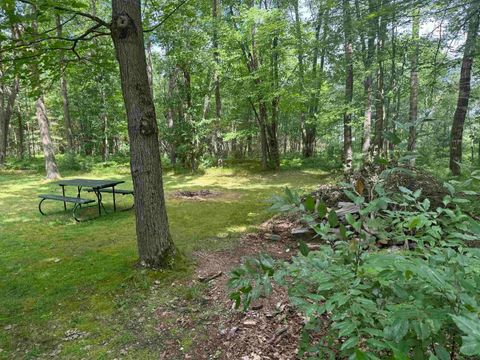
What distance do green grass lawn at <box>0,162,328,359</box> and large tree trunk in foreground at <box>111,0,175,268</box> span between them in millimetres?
386

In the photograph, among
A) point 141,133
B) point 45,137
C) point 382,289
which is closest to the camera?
point 382,289

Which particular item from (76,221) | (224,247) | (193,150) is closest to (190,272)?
(224,247)

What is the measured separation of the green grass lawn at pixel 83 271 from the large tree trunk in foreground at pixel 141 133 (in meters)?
0.39

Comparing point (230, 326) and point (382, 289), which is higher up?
point (382, 289)

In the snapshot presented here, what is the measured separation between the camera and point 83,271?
11.7ft

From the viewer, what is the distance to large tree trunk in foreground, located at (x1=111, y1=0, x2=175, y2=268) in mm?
2943

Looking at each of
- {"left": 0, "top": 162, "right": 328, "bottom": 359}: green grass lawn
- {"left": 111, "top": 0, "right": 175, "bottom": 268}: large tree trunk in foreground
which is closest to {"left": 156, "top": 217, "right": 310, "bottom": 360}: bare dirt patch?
{"left": 0, "top": 162, "right": 328, "bottom": 359}: green grass lawn

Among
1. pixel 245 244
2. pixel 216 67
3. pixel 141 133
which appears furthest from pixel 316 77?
pixel 141 133

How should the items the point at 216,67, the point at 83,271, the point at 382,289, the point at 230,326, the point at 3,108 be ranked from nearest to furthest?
1. the point at 382,289
2. the point at 230,326
3. the point at 83,271
4. the point at 216,67
5. the point at 3,108

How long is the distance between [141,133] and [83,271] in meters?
1.88

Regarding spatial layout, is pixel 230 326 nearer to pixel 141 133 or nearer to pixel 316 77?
pixel 141 133

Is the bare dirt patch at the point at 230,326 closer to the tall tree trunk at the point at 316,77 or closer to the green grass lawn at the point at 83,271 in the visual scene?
the green grass lawn at the point at 83,271

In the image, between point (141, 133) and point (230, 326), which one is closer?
point (230, 326)

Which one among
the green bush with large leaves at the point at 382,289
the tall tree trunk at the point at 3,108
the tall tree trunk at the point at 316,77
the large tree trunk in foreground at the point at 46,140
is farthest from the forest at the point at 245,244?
the tall tree trunk at the point at 3,108
